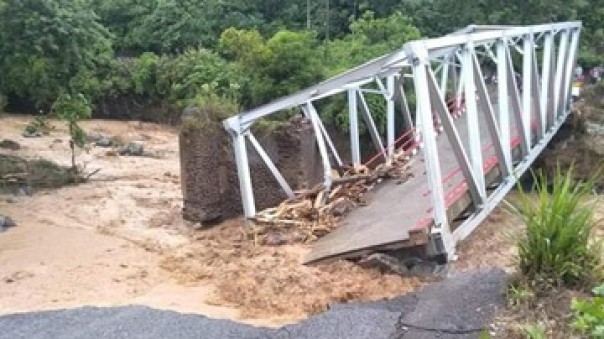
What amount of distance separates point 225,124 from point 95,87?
15.3 meters

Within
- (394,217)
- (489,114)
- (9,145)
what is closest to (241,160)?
(394,217)

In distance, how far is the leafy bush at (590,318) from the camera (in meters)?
3.90

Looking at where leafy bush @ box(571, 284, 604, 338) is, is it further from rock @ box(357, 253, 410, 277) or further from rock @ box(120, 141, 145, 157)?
rock @ box(120, 141, 145, 157)

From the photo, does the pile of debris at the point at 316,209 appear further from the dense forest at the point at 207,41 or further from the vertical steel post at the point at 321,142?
the dense forest at the point at 207,41

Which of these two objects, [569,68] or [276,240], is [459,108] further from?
[276,240]

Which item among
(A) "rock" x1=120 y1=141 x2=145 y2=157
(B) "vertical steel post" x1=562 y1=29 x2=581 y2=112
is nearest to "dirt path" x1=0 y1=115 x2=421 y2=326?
(A) "rock" x1=120 y1=141 x2=145 y2=157

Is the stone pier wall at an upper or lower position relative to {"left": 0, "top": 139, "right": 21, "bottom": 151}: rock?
upper

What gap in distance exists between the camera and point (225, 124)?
9.38 metres

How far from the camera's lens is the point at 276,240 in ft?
28.5

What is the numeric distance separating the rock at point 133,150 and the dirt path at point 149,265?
151 inches

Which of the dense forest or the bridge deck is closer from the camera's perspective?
Result: the bridge deck

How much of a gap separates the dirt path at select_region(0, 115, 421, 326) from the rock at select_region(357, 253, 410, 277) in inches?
4.1

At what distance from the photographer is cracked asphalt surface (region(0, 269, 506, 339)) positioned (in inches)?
191

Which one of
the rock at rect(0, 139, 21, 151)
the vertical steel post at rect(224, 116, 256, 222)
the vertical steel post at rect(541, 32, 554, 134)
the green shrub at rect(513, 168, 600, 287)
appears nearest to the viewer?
the green shrub at rect(513, 168, 600, 287)
